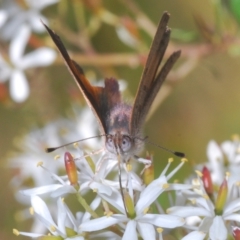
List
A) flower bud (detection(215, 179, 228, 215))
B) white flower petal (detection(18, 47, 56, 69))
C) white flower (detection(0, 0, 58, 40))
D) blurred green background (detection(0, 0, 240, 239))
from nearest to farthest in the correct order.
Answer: flower bud (detection(215, 179, 228, 215))
white flower petal (detection(18, 47, 56, 69))
white flower (detection(0, 0, 58, 40))
blurred green background (detection(0, 0, 240, 239))

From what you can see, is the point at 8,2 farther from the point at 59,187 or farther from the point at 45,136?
the point at 59,187

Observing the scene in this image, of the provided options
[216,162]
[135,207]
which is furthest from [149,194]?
[216,162]

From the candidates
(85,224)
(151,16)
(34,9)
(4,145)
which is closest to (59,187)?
(85,224)

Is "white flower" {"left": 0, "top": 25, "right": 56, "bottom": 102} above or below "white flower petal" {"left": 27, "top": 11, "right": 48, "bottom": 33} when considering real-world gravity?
below

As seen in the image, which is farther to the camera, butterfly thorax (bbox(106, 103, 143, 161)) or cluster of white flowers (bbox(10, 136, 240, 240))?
butterfly thorax (bbox(106, 103, 143, 161))

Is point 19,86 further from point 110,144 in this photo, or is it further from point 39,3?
point 110,144

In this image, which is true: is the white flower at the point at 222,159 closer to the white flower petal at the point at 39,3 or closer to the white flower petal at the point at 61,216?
the white flower petal at the point at 61,216

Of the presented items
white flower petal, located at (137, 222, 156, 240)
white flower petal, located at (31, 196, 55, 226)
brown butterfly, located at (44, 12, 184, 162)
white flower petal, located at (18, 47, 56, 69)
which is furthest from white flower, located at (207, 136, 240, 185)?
white flower petal, located at (18, 47, 56, 69)

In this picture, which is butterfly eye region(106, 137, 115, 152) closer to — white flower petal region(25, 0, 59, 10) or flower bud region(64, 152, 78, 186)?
flower bud region(64, 152, 78, 186)
